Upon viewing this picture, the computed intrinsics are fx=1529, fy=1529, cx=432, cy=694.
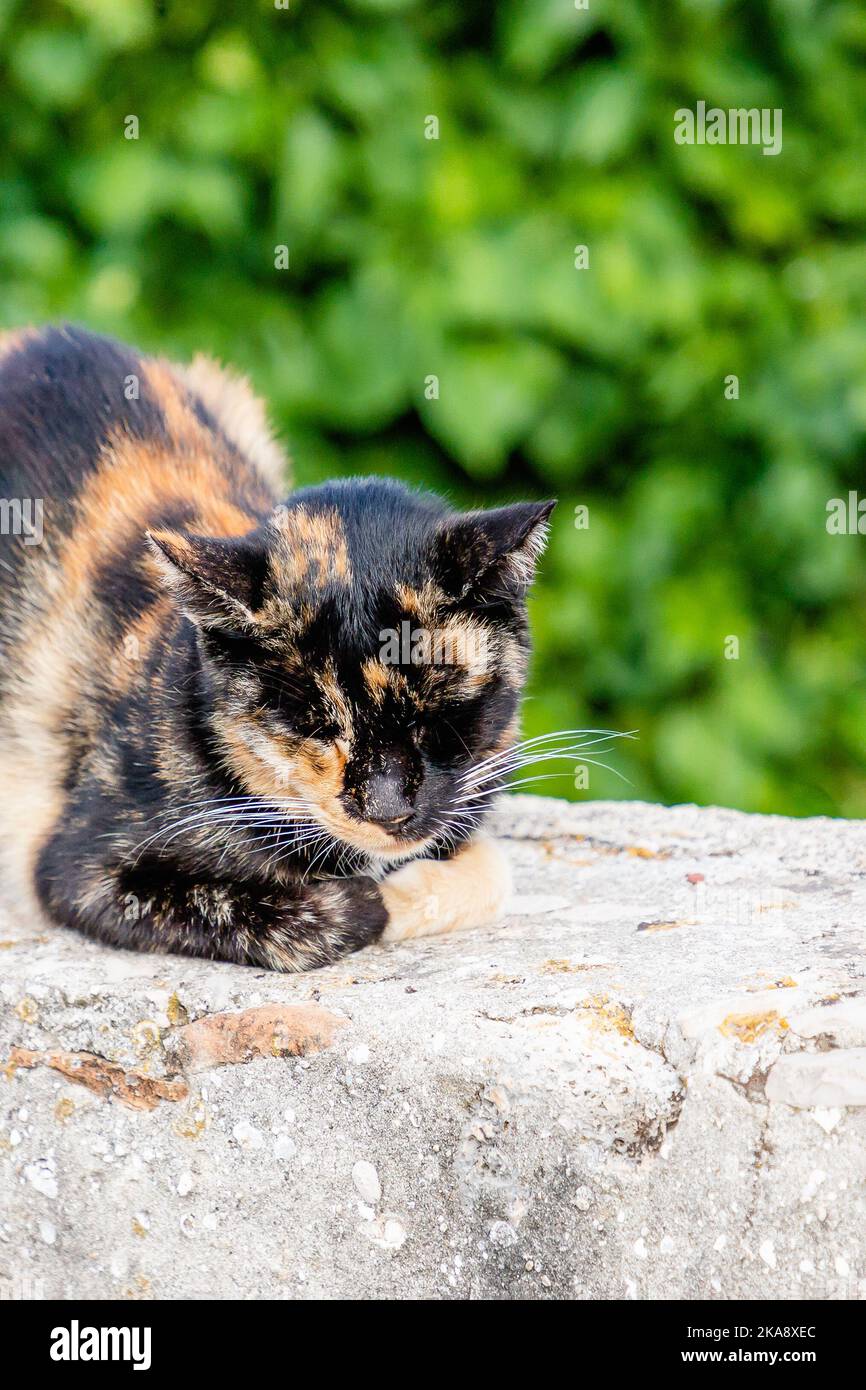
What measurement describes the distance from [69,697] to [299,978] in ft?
3.44

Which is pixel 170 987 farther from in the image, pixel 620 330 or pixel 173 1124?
pixel 620 330

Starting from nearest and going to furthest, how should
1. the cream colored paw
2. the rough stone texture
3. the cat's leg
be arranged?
the rough stone texture
the cat's leg
the cream colored paw

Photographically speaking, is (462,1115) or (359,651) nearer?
(462,1115)

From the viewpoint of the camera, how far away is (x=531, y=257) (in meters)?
5.18

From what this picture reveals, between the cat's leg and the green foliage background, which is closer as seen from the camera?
the cat's leg

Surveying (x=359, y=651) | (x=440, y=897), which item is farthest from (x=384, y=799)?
(x=440, y=897)

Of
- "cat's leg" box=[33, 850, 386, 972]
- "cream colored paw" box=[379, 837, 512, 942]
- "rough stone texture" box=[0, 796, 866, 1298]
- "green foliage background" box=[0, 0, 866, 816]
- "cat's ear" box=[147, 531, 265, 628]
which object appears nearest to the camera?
"rough stone texture" box=[0, 796, 866, 1298]

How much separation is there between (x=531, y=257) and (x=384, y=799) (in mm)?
2877

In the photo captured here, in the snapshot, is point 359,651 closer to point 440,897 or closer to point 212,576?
point 212,576

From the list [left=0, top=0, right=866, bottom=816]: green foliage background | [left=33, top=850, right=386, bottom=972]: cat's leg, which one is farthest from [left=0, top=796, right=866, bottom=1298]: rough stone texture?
[left=0, top=0, right=866, bottom=816]: green foliage background

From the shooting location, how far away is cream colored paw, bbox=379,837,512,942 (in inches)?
129

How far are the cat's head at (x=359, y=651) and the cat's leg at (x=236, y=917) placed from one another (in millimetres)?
173

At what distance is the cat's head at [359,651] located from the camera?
2.89 meters

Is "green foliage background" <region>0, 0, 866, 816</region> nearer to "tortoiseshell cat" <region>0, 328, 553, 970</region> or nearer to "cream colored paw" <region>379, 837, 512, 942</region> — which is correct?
"tortoiseshell cat" <region>0, 328, 553, 970</region>
